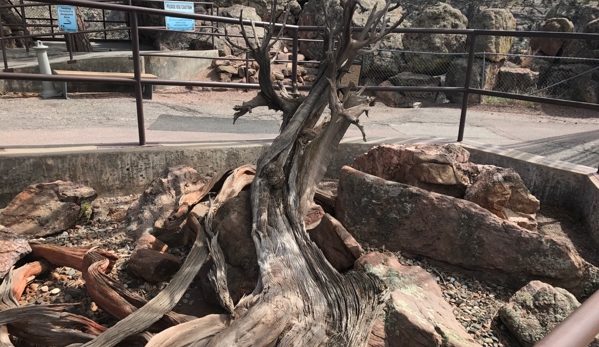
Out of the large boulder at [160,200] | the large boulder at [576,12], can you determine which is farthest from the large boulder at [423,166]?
the large boulder at [576,12]

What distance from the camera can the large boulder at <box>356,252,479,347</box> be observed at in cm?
203

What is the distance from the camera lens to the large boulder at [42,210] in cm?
315

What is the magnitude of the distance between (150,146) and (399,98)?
7.90 meters

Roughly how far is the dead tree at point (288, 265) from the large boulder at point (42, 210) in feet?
2.68

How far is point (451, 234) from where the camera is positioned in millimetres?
2889

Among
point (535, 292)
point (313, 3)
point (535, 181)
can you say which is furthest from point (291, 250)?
point (313, 3)

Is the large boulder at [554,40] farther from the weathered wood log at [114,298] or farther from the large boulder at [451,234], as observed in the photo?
the weathered wood log at [114,298]

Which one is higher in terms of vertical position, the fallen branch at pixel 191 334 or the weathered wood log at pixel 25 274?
the fallen branch at pixel 191 334

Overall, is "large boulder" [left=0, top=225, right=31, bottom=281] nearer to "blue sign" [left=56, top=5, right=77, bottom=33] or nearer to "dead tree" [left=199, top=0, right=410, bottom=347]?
"dead tree" [left=199, top=0, right=410, bottom=347]

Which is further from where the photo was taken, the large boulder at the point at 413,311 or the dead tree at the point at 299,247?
the large boulder at the point at 413,311

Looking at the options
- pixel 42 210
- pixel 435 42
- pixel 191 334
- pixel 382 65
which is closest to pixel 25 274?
pixel 42 210

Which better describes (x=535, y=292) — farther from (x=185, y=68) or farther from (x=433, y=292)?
(x=185, y=68)

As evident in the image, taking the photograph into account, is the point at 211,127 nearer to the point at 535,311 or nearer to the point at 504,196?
the point at 504,196

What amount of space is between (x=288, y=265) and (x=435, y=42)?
1161cm
